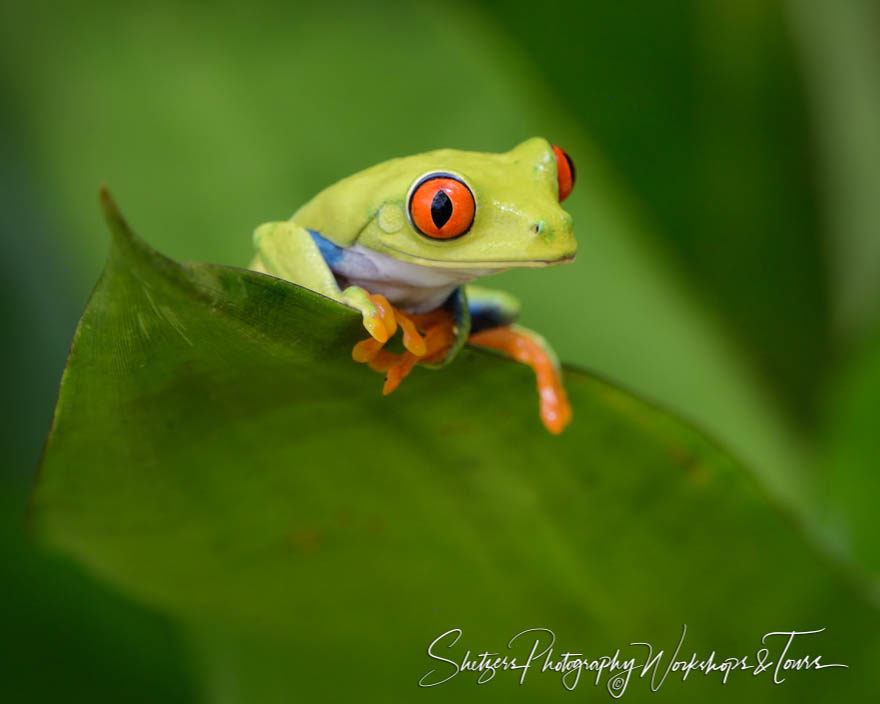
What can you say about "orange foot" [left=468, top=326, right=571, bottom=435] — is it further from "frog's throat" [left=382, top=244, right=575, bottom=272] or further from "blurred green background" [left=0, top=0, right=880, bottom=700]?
"blurred green background" [left=0, top=0, right=880, bottom=700]

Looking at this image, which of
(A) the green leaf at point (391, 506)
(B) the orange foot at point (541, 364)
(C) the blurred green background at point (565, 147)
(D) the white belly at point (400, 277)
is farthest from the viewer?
(C) the blurred green background at point (565, 147)

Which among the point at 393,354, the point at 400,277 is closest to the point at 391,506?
the point at 393,354

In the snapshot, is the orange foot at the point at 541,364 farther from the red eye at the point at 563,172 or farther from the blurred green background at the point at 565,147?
the blurred green background at the point at 565,147

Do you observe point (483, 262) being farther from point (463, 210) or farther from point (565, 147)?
point (565, 147)

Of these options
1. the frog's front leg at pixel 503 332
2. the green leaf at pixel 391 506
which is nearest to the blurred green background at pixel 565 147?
the frog's front leg at pixel 503 332

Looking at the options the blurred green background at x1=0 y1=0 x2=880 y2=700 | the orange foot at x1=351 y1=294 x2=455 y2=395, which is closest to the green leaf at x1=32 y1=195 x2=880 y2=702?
the orange foot at x1=351 y1=294 x2=455 y2=395

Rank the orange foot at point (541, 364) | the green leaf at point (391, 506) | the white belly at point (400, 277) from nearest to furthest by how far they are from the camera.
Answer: the green leaf at point (391, 506)
the orange foot at point (541, 364)
the white belly at point (400, 277)

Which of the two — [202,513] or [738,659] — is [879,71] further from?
[202,513]
